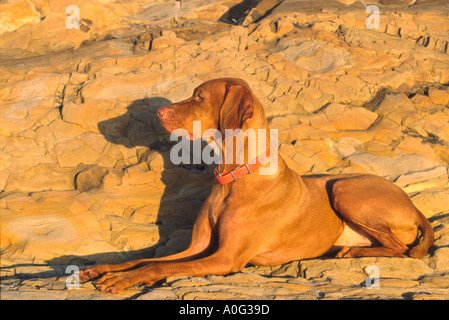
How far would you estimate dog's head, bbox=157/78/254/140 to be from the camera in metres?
4.55

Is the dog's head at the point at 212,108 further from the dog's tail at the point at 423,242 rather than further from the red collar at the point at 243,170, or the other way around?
the dog's tail at the point at 423,242

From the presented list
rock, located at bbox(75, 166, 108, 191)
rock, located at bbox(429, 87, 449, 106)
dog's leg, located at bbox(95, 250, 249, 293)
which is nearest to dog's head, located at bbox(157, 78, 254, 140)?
dog's leg, located at bbox(95, 250, 249, 293)

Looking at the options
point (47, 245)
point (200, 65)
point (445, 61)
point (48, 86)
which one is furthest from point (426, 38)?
point (47, 245)

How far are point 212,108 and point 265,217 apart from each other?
1.18m

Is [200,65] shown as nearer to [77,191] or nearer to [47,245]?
[77,191]

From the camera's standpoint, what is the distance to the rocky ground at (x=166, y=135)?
15.2 feet

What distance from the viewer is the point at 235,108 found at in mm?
4504

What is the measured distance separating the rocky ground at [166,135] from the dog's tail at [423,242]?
0.10 m

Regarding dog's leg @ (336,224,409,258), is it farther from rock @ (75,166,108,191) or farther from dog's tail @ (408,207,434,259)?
rock @ (75,166,108,191)

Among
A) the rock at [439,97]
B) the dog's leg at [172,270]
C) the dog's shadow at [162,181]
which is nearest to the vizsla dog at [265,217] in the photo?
the dog's leg at [172,270]

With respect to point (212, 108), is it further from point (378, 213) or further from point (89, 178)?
point (89, 178)

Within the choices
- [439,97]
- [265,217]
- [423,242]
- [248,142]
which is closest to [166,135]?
[248,142]

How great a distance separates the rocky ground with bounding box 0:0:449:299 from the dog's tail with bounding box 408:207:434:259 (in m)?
0.10

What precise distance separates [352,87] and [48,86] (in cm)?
509
